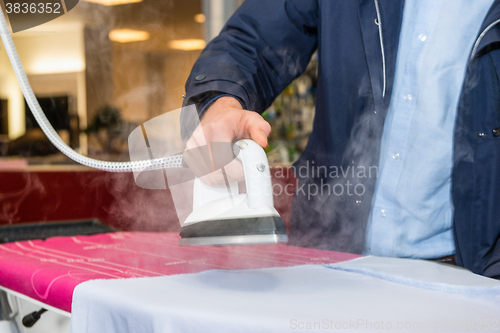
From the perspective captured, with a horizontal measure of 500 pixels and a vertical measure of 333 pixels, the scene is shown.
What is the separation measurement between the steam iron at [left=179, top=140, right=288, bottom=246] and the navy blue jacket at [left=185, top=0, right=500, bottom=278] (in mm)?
256

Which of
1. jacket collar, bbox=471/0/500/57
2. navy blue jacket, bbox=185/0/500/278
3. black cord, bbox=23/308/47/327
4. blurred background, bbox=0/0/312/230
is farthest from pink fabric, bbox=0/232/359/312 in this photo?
jacket collar, bbox=471/0/500/57

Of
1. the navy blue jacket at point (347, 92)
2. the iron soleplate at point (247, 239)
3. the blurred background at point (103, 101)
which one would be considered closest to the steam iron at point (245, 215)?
the iron soleplate at point (247, 239)

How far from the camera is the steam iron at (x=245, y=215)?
604mm

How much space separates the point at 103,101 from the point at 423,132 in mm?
5554

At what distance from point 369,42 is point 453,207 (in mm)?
373

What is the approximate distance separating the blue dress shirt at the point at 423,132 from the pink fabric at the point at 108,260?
139mm

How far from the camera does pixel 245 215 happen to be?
0.63 metres

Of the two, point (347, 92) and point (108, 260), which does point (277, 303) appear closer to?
point (108, 260)

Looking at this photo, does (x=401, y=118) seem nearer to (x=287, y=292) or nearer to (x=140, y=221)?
(x=287, y=292)

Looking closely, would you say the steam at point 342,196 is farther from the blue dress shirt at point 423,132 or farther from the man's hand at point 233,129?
the man's hand at point 233,129

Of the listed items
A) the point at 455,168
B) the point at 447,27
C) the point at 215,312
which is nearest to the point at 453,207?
the point at 455,168

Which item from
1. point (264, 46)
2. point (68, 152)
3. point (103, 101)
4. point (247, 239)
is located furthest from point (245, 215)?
point (103, 101)

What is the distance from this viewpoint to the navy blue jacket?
2.85 ft

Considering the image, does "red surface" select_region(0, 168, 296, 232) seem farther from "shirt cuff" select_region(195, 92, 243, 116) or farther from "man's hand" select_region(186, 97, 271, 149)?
"man's hand" select_region(186, 97, 271, 149)
